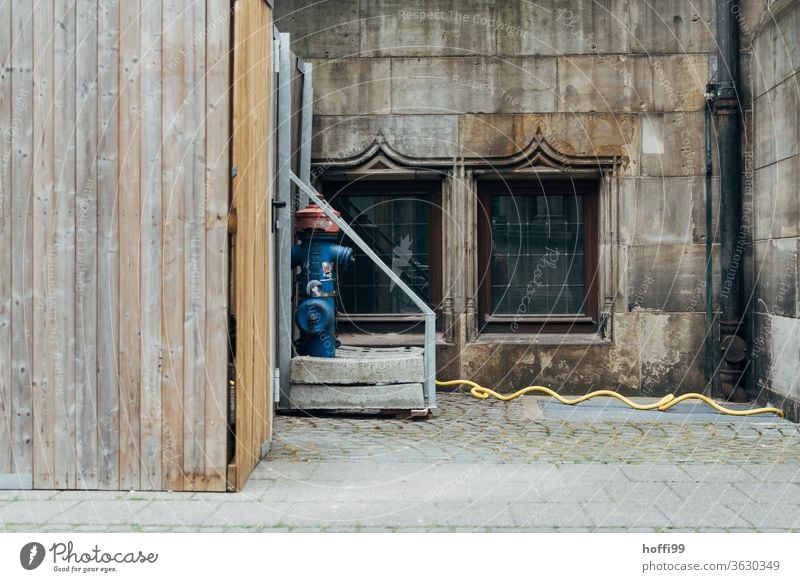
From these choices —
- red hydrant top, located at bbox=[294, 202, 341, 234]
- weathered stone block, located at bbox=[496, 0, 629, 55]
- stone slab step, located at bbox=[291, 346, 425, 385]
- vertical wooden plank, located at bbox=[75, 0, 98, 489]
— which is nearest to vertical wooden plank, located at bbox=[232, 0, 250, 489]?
vertical wooden plank, located at bbox=[75, 0, 98, 489]

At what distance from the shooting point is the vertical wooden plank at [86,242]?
676cm

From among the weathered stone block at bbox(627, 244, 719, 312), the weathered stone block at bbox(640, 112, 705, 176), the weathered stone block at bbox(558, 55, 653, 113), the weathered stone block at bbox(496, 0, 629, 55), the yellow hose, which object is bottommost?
the yellow hose

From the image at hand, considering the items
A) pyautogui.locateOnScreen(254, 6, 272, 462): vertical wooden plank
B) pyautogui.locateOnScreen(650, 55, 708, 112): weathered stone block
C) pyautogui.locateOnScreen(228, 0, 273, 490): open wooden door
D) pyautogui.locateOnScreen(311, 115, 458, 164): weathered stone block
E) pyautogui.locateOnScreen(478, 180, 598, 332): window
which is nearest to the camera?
pyautogui.locateOnScreen(228, 0, 273, 490): open wooden door

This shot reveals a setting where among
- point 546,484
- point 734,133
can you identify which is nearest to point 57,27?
point 546,484

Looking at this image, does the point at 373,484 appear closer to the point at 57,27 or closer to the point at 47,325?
the point at 47,325

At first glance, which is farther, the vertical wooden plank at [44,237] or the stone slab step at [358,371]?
the stone slab step at [358,371]

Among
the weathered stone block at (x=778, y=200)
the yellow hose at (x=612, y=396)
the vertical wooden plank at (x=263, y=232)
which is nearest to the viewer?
the vertical wooden plank at (x=263, y=232)

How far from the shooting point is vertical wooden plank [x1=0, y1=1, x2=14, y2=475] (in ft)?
22.4

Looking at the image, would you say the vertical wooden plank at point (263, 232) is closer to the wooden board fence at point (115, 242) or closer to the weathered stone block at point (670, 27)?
the wooden board fence at point (115, 242)

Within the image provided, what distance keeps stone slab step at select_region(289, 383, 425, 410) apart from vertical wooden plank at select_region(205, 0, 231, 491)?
3219 millimetres

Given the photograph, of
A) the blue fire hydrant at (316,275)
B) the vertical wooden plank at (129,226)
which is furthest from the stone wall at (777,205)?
the vertical wooden plank at (129,226)

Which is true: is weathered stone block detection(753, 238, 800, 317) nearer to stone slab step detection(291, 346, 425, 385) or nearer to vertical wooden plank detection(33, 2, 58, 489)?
stone slab step detection(291, 346, 425, 385)

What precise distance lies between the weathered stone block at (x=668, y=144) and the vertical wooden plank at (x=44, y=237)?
7.00 meters

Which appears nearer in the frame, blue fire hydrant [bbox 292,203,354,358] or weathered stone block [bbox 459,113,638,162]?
blue fire hydrant [bbox 292,203,354,358]
